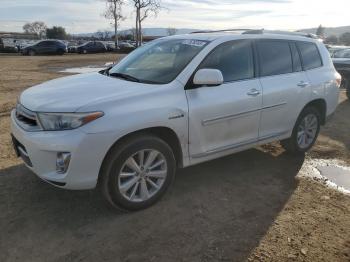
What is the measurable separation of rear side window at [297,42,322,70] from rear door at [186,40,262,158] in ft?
3.86

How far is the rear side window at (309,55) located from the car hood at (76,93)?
2714 mm

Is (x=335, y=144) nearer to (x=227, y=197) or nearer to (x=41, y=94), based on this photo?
(x=227, y=197)

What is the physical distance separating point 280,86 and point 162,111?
1961mm

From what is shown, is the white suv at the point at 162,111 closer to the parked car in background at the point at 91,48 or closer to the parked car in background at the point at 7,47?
the parked car in background at the point at 7,47

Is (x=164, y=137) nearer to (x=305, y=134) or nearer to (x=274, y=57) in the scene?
(x=274, y=57)

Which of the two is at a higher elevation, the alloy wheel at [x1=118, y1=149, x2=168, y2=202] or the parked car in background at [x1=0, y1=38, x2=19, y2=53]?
the parked car in background at [x1=0, y1=38, x2=19, y2=53]

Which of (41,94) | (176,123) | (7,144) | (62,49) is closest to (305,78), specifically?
(176,123)

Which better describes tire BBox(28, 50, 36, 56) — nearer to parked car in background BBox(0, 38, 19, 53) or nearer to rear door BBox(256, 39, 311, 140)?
parked car in background BBox(0, 38, 19, 53)

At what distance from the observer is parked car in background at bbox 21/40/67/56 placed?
107 ft

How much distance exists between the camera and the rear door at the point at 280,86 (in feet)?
15.9

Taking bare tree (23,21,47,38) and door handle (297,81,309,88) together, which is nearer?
door handle (297,81,309,88)

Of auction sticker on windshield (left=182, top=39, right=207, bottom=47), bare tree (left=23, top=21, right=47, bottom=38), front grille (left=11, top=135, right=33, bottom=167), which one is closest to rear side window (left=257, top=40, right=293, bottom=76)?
auction sticker on windshield (left=182, top=39, right=207, bottom=47)

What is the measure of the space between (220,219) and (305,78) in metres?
2.63

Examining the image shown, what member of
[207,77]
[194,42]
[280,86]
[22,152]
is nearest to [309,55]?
[280,86]
